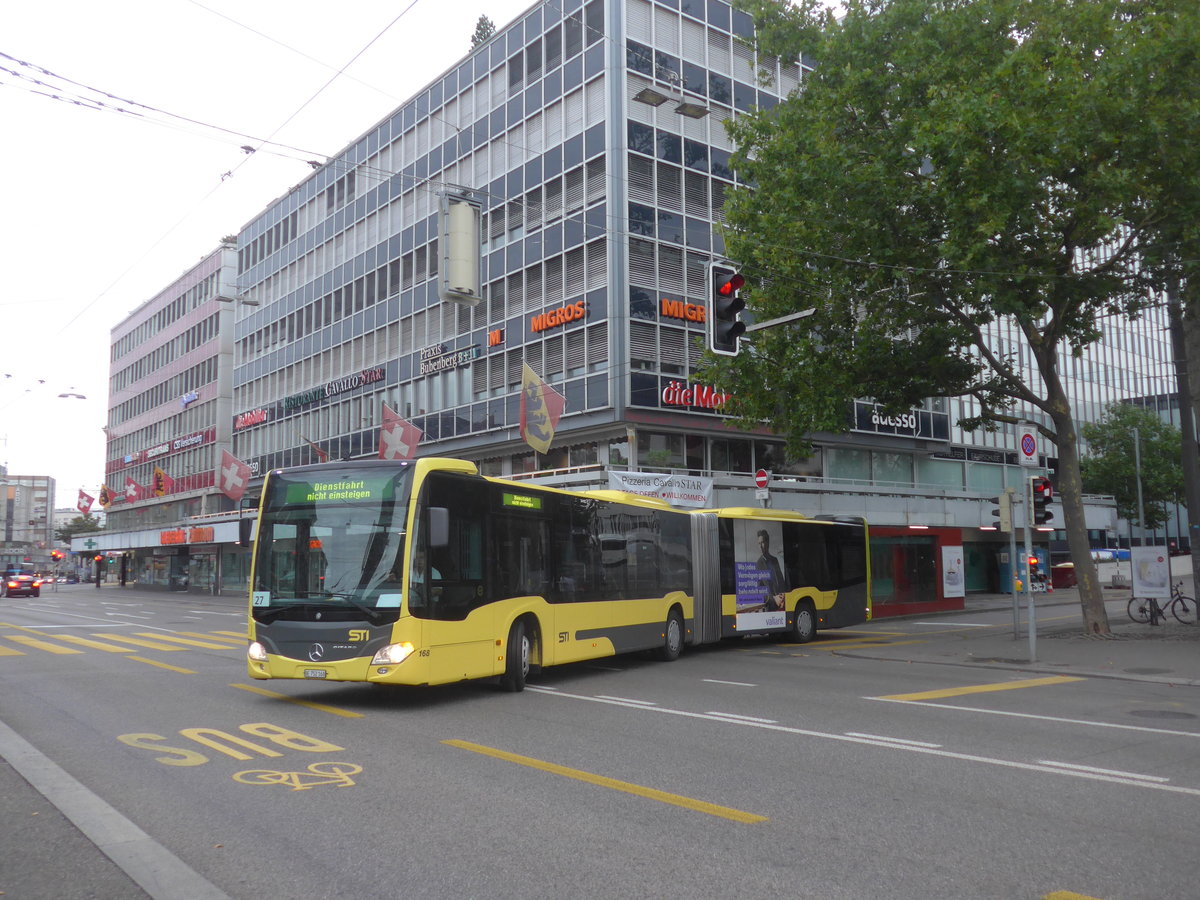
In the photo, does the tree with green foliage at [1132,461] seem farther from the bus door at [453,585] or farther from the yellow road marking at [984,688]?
the bus door at [453,585]

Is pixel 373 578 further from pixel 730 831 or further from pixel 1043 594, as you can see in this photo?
pixel 1043 594

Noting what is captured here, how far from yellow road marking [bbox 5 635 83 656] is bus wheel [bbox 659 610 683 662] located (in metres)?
11.1

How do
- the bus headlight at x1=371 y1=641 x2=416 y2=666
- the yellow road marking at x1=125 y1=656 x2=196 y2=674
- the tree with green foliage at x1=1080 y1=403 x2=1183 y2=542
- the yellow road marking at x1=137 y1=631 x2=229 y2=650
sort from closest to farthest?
the bus headlight at x1=371 y1=641 x2=416 y2=666
the yellow road marking at x1=125 y1=656 x2=196 y2=674
the yellow road marking at x1=137 y1=631 x2=229 y2=650
the tree with green foliage at x1=1080 y1=403 x2=1183 y2=542

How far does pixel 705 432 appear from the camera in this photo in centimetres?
3362

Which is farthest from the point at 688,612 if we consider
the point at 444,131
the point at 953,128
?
the point at 444,131

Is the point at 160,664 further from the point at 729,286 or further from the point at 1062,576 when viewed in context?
the point at 1062,576

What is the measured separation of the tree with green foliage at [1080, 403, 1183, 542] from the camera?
7000 centimetres

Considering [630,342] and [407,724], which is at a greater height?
[630,342]

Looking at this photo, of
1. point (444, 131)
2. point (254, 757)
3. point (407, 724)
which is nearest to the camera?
point (254, 757)

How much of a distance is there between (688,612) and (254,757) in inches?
436

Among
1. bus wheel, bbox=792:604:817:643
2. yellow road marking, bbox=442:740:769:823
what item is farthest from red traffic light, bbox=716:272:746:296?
bus wheel, bbox=792:604:817:643

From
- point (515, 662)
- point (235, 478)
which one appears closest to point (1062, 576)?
point (235, 478)

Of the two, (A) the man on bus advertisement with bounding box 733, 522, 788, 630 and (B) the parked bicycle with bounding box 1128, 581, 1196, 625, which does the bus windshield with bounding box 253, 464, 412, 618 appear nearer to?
(A) the man on bus advertisement with bounding box 733, 522, 788, 630

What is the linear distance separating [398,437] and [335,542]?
22.5m
